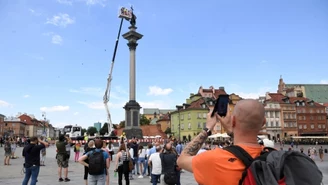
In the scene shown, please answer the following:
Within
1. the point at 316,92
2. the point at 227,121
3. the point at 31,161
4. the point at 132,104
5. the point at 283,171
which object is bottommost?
the point at 31,161

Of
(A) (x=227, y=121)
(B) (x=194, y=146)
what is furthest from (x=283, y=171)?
(B) (x=194, y=146)

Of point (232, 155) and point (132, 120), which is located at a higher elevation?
point (132, 120)

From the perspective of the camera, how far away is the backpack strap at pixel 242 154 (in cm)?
216

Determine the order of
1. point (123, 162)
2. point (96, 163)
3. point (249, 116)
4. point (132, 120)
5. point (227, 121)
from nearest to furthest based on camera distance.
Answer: point (249, 116) → point (227, 121) → point (96, 163) → point (123, 162) → point (132, 120)

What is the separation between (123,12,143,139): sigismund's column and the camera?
3756 centimetres

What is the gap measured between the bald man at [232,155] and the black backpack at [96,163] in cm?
524

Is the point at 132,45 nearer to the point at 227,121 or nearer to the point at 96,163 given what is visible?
the point at 96,163

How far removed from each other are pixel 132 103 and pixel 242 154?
3668 cm

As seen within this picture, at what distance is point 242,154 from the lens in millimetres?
2201

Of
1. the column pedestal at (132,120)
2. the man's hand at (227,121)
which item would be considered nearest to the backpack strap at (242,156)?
the man's hand at (227,121)

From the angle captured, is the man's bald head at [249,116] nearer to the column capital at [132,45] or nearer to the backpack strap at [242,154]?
the backpack strap at [242,154]

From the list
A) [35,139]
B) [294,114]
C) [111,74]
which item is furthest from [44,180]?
[294,114]

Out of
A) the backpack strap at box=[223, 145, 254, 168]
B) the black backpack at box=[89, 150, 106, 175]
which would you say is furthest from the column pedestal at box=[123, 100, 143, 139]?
the backpack strap at box=[223, 145, 254, 168]

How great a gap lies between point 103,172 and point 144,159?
363 inches
